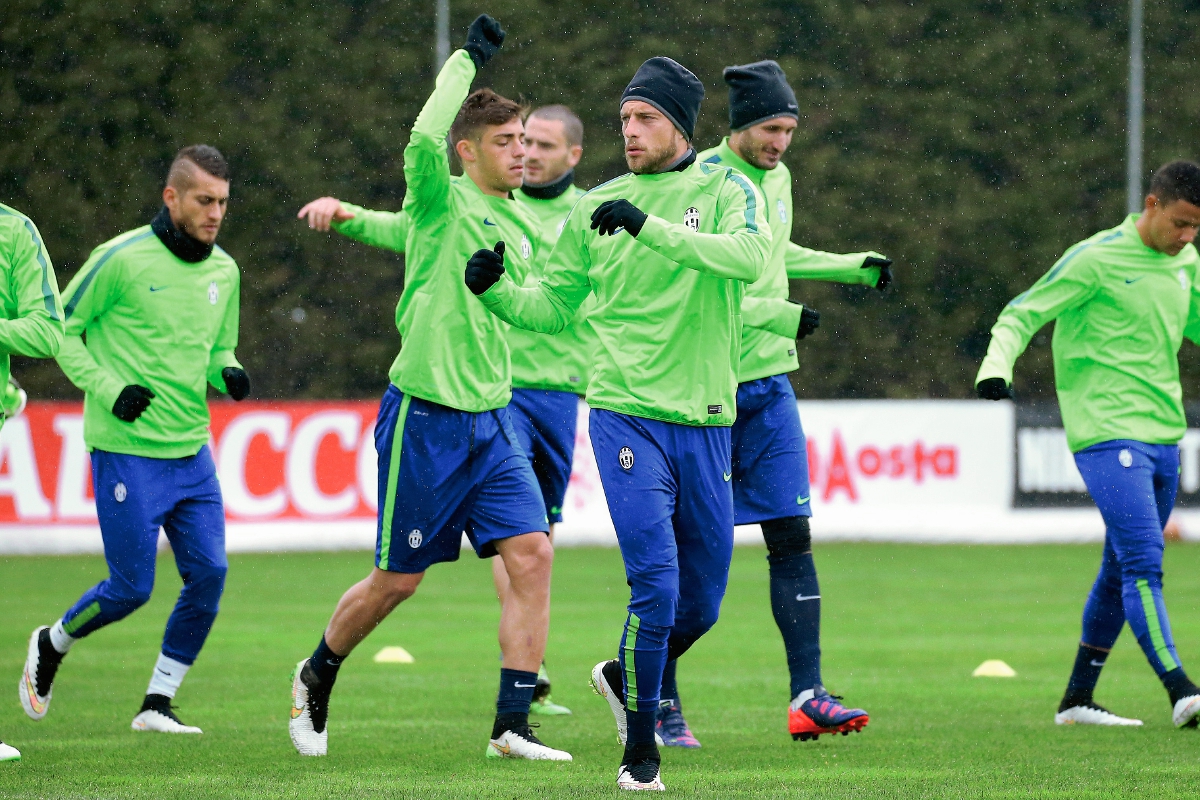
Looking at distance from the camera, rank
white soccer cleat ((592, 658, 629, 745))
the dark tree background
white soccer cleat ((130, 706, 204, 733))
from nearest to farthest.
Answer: white soccer cleat ((592, 658, 629, 745)) → white soccer cleat ((130, 706, 204, 733)) → the dark tree background

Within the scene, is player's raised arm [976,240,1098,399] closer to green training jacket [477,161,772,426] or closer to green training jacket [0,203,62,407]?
green training jacket [477,161,772,426]

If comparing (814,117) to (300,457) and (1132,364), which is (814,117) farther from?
(1132,364)

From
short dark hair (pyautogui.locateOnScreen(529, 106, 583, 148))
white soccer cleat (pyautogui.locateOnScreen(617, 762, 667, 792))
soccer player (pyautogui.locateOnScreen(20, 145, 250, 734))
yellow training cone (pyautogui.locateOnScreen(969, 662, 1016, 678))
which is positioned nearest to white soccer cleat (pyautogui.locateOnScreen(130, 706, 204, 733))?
soccer player (pyautogui.locateOnScreen(20, 145, 250, 734))

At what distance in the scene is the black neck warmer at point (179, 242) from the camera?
777 centimetres

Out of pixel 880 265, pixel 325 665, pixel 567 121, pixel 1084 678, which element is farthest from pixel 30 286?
pixel 1084 678

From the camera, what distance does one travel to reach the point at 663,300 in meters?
6.05

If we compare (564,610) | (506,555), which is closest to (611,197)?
(506,555)

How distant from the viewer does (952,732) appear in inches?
290

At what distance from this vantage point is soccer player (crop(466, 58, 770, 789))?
586 centimetres

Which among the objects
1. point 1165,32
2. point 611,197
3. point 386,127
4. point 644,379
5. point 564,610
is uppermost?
point 1165,32

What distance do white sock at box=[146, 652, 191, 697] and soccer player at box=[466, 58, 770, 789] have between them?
2423 millimetres

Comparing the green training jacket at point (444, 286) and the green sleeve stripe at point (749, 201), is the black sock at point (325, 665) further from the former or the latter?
the green sleeve stripe at point (749, 201)

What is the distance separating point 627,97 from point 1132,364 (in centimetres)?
289

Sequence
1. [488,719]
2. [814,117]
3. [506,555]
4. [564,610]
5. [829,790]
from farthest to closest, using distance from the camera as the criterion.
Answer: [814,117]
[564,610]
[488,719]
[506,555]
[829,790]
